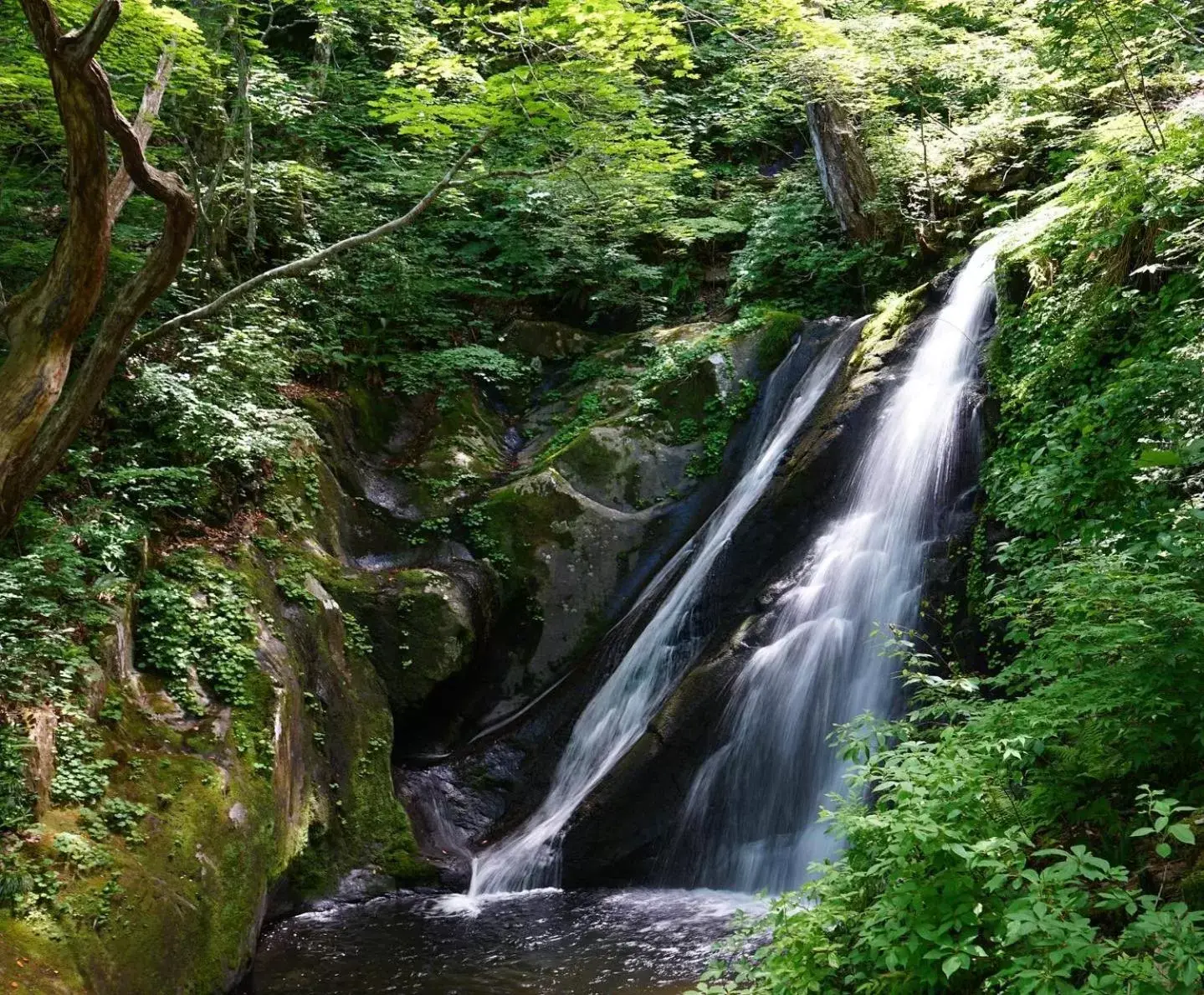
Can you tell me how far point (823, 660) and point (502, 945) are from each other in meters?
3.51

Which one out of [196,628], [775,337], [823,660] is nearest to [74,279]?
[196,628]

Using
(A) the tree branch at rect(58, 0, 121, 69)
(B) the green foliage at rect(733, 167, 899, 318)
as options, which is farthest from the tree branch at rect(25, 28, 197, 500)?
(B) the green foliage at rect(733, 167, 899, 318)

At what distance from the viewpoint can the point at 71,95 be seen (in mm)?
5254

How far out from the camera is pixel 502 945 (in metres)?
6.35

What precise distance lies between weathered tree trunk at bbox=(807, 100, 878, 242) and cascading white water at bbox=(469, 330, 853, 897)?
3.33 m

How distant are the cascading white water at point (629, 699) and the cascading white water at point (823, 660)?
122cm

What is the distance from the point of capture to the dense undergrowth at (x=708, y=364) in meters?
3.24

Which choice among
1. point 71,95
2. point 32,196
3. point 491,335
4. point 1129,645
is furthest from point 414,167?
point 1129,645

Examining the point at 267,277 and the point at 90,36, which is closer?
the point at 90,36

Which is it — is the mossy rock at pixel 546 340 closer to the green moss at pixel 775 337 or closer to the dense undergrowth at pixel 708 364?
the dense undergrowth at pixel 708 364

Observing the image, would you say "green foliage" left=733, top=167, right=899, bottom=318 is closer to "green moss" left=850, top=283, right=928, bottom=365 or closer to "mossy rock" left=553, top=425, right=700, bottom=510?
"green moss" left=850, top=283, right=928, bottom=365

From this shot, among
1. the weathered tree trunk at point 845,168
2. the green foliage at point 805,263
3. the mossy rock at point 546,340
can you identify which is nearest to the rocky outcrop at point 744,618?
the green foliage at point 805,263

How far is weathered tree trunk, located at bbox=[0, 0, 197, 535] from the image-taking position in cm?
516

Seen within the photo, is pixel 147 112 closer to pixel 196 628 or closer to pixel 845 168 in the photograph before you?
pixel 196 628
